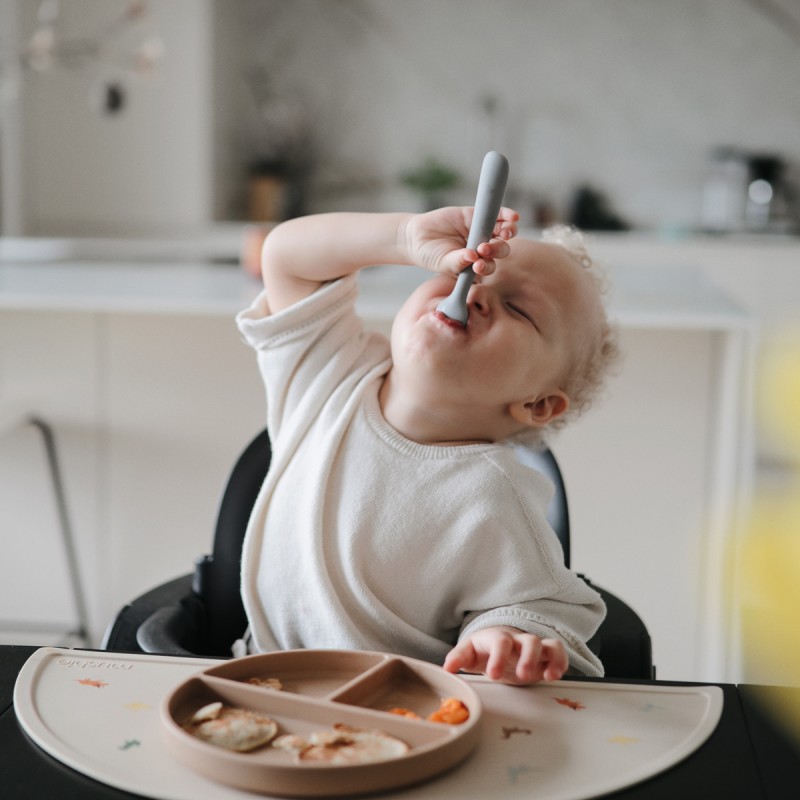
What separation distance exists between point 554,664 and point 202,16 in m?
4.04

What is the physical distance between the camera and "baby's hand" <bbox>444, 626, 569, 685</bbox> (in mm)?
721

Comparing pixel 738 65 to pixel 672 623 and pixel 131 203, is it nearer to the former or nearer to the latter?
pixel 131 203

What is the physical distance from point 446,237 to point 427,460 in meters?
0.21

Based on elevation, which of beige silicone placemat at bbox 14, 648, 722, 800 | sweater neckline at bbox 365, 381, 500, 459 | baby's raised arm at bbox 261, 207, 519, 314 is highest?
baby's raised arm at bbox 261, 207, 519, 314

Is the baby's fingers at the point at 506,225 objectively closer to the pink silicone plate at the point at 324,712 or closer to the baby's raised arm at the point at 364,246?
the baby's raised arm at the point at 364,246

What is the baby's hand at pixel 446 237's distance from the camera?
2.90ft

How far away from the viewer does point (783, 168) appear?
468cm

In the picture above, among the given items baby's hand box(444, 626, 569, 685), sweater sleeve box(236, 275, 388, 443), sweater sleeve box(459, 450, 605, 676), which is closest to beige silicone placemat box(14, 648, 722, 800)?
baby's hand box(444, 626, 569, 685)

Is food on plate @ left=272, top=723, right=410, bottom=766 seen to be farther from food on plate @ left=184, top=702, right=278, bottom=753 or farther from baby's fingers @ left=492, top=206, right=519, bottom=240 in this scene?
baby's fingers @ left=492, top=206, right=519, bottom=240

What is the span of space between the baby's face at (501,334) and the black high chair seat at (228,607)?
27 centimetres

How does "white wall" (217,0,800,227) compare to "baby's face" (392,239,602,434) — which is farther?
"white wall" (217,0,800,227)

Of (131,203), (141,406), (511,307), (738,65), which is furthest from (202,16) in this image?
(511,307)

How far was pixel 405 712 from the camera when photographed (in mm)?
656

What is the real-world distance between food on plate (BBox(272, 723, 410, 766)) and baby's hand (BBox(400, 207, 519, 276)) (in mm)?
387
